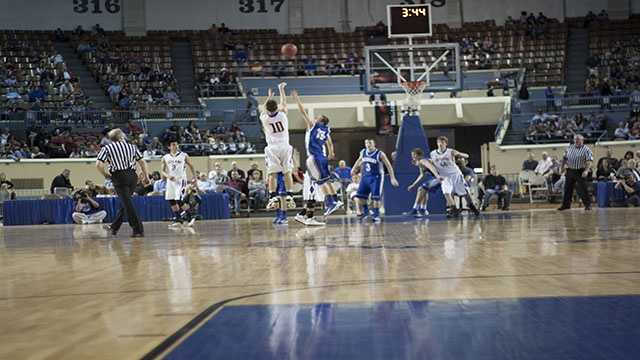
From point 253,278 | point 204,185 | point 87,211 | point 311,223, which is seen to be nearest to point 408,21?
point 204,185

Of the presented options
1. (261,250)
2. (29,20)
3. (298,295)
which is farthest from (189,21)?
(298,295)

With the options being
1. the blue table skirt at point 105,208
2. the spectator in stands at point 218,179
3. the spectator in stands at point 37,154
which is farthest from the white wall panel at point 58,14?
the blue table skirt at point 105,208

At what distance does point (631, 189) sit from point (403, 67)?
594cm

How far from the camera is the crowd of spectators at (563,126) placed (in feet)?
87.4

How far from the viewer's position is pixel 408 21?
19062mm

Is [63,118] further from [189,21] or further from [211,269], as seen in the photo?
[211,269]

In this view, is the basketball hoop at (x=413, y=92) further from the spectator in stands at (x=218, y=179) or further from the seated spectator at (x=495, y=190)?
the spectator in stands at (x=218, y=179)

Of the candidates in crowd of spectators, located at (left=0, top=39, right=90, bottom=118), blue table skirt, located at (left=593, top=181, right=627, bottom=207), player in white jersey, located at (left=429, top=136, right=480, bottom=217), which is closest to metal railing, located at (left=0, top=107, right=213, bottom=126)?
crowd of spectators, located at (left=0, top=39, right=90, bottom=118)

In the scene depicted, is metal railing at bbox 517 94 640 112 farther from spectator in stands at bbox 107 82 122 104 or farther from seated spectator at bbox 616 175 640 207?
spectator in stands at bbox 107 82 122 104

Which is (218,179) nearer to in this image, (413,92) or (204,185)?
(204,185)

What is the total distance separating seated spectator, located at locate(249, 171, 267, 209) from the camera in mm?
22422

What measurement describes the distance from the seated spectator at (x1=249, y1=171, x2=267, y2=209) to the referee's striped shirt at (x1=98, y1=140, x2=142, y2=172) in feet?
35.5

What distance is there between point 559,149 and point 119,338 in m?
24.8

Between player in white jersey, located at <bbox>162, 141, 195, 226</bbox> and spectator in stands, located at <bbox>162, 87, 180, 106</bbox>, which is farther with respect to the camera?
spectator in stands, located at <bbox>162, 87, 180, 106</bbox>
